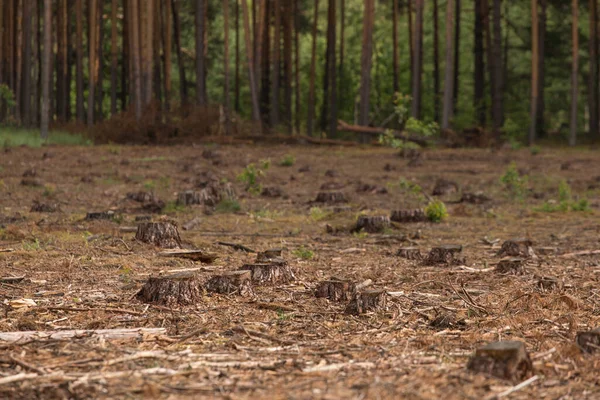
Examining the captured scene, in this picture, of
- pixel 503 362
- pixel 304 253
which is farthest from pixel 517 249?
pixel 503 362

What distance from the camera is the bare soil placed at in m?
4.04

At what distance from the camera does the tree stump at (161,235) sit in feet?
28.9

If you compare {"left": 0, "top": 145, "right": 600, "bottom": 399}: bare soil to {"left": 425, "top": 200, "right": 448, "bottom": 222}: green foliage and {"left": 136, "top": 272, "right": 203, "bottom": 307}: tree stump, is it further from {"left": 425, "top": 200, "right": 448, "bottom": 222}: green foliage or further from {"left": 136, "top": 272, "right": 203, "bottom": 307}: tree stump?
{"left": 425, "top": 200, "right": 448, "bottom": 222}: green foliage

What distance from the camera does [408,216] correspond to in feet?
39.5

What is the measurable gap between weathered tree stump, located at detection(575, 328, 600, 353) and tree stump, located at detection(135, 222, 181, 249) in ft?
16.2

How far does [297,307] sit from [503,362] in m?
2.01

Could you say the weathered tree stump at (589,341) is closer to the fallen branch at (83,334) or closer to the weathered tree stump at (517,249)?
the fallen branch at (83,334)

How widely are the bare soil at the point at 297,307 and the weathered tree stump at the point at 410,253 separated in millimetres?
117

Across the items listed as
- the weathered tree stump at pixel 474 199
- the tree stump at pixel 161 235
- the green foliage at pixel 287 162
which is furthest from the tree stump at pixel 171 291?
the green foliage at pixel 287 162

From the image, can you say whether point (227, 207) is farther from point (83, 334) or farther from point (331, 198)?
point (83, 334)

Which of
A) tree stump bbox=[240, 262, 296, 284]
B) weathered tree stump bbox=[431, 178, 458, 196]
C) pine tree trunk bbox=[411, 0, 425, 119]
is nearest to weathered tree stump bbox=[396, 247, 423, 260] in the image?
tree stump bbox=[240, 262, 296, 284]

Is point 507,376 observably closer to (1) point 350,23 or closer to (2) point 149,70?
(2) point 149,70

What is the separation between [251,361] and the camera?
441cm

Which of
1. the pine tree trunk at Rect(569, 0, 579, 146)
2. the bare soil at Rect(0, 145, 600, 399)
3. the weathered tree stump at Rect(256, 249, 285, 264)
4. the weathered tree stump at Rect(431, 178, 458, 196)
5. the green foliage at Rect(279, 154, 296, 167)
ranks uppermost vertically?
the pine tree trunk at Rect(569, 0, 579, 146)
